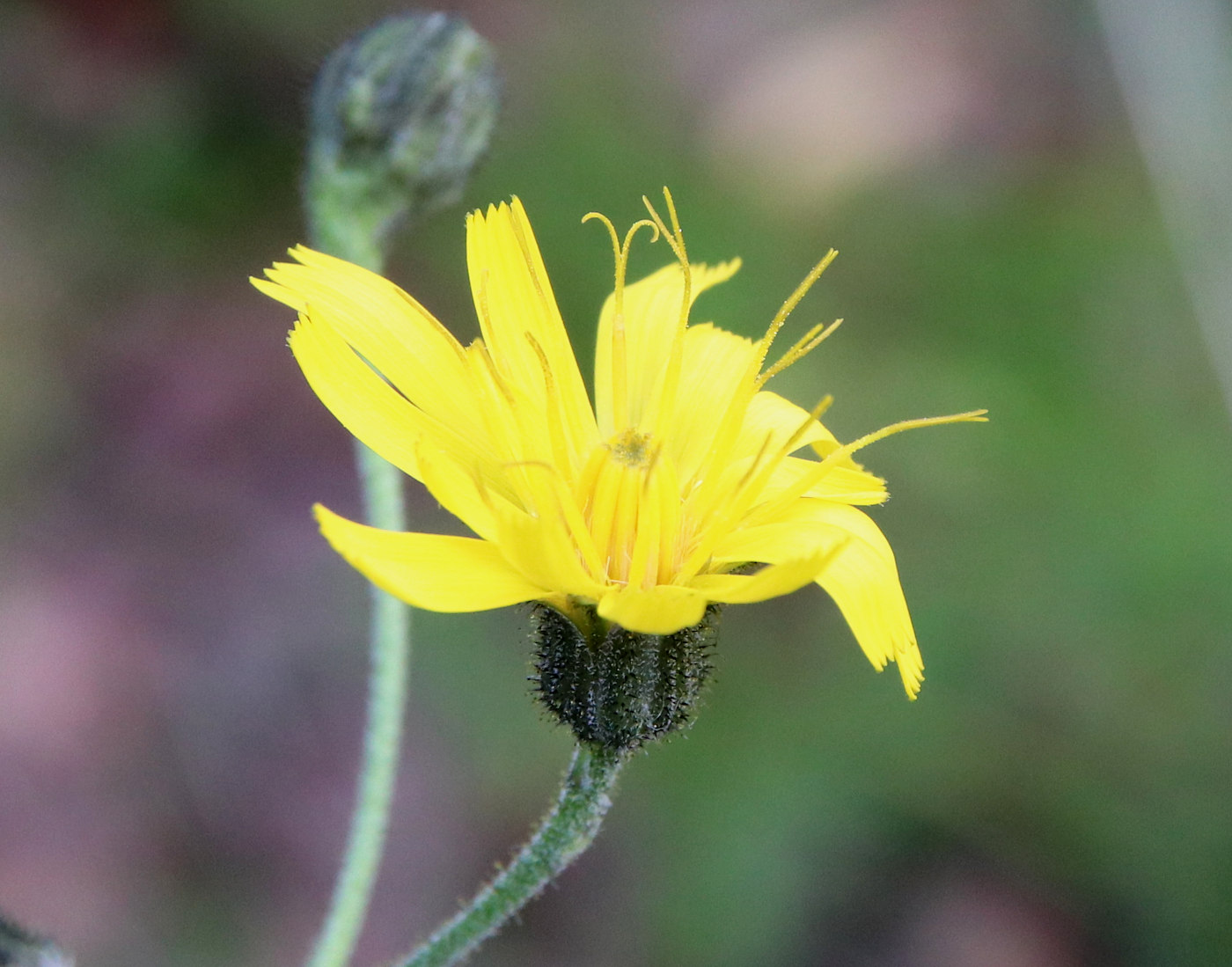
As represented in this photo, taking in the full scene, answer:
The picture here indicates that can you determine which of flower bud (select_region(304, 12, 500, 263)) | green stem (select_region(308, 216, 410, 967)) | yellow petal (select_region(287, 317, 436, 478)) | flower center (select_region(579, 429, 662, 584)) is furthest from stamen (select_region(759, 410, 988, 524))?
flower bud (select_region(304, 12, 500, 263))

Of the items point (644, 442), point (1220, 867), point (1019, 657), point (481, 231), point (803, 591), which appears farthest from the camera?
point (803, 591)

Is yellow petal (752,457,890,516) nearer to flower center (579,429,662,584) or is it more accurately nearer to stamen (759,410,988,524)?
stamen (759,410,988,524)

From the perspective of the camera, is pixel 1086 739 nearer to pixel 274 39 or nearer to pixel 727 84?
pixel 727 84

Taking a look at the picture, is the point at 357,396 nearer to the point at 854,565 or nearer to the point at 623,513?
the point at 623,513

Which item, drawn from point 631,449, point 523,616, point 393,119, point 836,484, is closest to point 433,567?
point 631,449

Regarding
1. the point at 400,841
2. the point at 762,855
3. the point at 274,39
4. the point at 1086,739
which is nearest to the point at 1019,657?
the point at 1086,739
